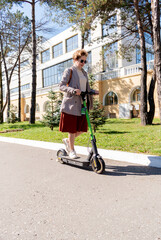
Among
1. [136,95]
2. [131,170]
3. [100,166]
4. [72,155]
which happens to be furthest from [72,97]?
[136,95]

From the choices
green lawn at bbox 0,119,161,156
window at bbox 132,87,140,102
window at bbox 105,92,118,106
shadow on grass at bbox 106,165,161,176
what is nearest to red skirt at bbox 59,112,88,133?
shadow on grass at bbox 106,165,161,176

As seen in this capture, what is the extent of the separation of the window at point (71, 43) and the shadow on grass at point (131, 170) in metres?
31.6

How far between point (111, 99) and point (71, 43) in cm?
1470

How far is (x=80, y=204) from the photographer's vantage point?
7.92 ft

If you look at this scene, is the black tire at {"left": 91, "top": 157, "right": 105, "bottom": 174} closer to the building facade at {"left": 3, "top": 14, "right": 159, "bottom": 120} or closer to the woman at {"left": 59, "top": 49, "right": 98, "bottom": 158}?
the woman at {"left": 59, "top": 49, "right": 98, "bottom": 158}

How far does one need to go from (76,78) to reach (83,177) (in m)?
1.88

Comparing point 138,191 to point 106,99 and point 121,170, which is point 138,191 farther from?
point 106,99

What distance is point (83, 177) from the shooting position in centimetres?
347

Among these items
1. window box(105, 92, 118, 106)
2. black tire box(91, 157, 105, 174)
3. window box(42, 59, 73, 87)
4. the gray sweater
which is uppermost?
window box(42, 59, 73, 87)

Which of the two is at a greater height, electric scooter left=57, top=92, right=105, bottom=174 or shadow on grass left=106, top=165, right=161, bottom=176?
electric scooter left=57, top=92, right=105, bottom=174

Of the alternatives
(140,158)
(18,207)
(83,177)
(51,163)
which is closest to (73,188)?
(83,177)

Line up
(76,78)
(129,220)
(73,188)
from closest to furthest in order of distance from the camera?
(129,220) < (73,188) < (76,78)

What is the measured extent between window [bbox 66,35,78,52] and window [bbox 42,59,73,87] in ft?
6.58

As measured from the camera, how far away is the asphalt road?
5.96 ft
